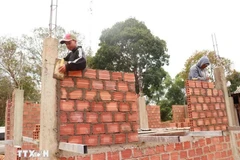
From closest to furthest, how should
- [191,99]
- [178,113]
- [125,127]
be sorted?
[125,127] < [191,99] < [178,113]

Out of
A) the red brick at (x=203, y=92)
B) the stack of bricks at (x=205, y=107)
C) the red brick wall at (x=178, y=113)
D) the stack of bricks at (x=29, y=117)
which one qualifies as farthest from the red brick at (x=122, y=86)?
the red brick wall at (x=178, y=113)

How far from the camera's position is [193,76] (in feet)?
13.0

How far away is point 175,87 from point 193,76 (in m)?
21.1

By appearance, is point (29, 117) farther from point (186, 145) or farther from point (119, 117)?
point (186, 145)

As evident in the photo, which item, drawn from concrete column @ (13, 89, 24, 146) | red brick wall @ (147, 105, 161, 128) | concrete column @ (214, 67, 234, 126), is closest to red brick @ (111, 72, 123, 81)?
concrete column @ (214, 67, 234, 126)

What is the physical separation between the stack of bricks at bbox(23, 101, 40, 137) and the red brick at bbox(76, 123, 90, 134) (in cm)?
484

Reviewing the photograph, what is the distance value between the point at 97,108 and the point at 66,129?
408mm

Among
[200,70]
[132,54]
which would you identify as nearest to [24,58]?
[132,54]

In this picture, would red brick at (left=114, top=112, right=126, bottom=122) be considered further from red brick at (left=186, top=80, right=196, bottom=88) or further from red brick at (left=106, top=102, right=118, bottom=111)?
red brick at (left=186, top=80, right=196, bottom=88)

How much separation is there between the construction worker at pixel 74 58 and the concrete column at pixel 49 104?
15cm

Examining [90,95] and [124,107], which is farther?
[124,107]

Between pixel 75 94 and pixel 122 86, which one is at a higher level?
pixel 122 86

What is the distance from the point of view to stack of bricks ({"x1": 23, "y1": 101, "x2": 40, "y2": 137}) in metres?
6.37

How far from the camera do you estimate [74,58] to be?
232 centimetres
